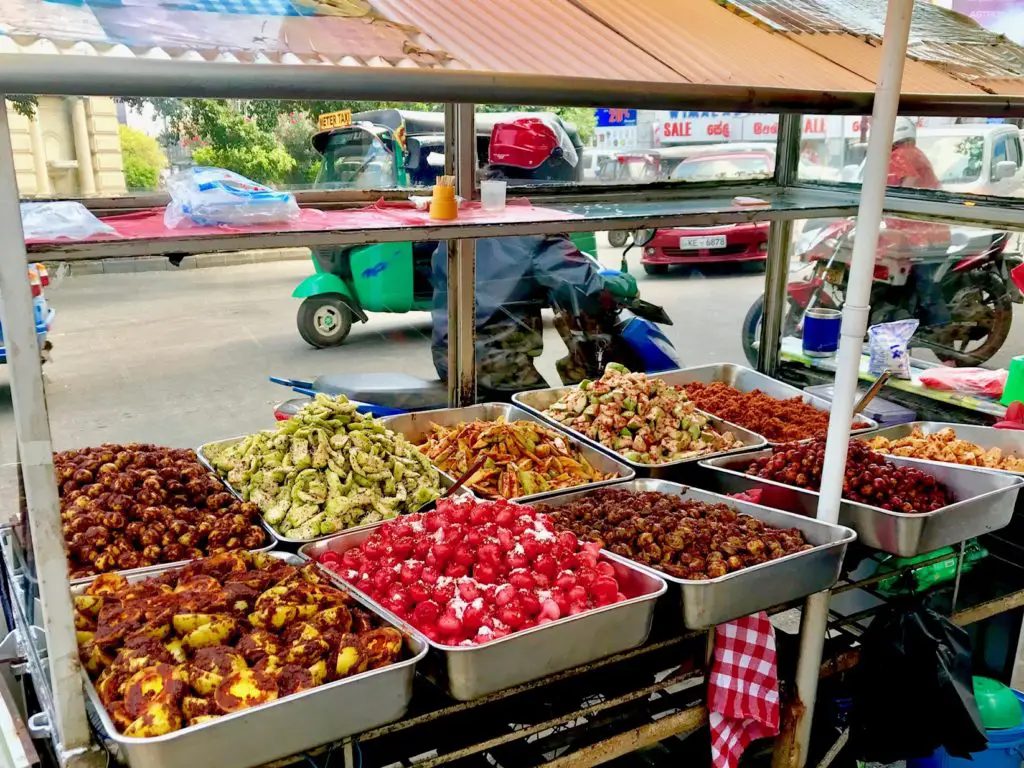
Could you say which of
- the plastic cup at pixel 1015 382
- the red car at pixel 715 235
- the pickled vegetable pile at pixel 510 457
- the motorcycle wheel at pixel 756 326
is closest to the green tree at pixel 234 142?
the pickled vegetable pile at pixel 510 457

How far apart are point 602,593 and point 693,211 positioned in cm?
160

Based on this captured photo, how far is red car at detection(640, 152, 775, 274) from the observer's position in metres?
4.12

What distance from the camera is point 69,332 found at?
785cm

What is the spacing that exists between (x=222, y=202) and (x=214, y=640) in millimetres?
1127

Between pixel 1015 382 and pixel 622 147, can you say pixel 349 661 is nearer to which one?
pixel 1015 382

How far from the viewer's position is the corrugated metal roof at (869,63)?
2004 mm

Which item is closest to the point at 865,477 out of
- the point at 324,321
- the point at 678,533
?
the point at 678,533

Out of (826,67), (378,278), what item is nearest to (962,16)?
(826,67)

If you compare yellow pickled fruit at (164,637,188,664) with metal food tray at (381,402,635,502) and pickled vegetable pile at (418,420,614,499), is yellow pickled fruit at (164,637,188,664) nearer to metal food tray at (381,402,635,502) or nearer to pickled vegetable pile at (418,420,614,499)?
pickled vegetable pile at (418,420,614,499)

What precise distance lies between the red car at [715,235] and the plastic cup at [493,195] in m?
0.66

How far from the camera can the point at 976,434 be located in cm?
310

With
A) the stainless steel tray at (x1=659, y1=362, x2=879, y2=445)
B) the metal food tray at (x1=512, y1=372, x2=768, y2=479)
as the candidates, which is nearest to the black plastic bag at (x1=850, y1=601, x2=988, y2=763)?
the metal food tray at (x1=512, y1=372, x2=768, y2=479)

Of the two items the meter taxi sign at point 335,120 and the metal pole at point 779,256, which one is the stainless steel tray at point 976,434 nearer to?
the metal pole at point 779,256

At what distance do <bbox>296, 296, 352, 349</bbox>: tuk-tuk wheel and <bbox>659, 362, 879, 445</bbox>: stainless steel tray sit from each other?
2481mm
